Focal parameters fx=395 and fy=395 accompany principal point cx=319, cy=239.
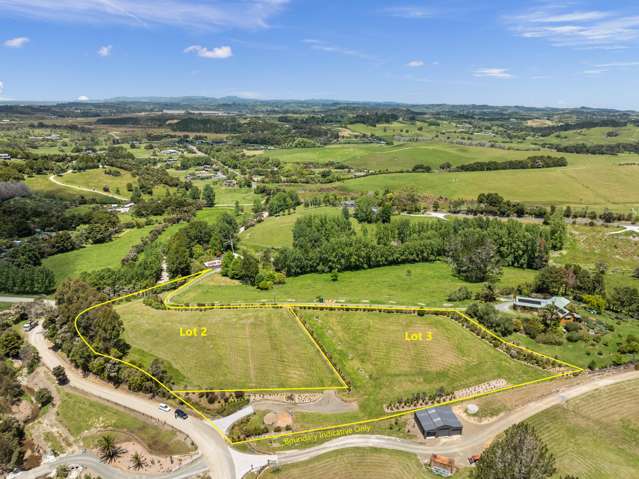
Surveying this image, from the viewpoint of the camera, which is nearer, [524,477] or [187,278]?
[524,477]

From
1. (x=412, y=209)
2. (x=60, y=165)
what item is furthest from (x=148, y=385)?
(x=60, y=165)

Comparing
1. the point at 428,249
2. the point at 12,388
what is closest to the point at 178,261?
the point at 12,388

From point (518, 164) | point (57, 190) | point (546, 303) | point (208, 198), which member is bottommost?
point (546, 303)

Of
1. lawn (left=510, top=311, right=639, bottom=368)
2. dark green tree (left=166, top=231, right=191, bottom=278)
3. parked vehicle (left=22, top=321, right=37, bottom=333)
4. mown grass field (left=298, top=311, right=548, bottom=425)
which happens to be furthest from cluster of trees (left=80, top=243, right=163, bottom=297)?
lawn (left=510, top=311, right=639, bottom=368)

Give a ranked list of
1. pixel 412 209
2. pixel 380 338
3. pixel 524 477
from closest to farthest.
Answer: pixel 524 477
pixel 380 338
pixel 412 209

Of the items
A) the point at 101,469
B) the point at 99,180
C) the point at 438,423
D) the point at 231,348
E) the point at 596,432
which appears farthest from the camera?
the point at 99,180

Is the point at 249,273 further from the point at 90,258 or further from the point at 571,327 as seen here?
the point at 571,327

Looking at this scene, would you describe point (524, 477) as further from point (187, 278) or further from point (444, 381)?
point (187, 278)
